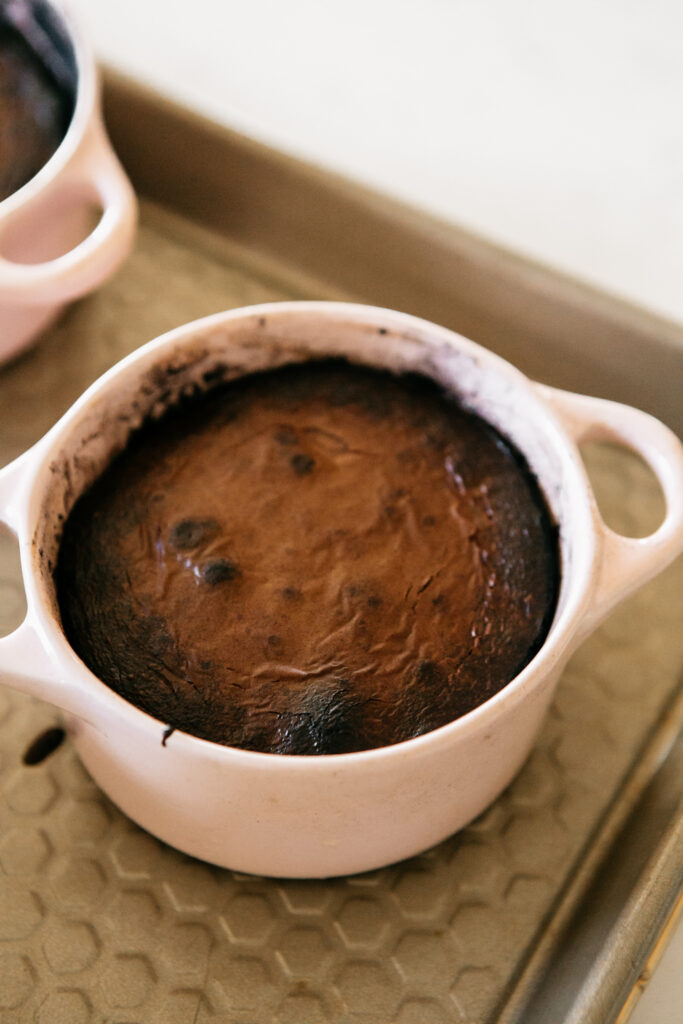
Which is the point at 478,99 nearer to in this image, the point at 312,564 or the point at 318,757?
the point at 312,564

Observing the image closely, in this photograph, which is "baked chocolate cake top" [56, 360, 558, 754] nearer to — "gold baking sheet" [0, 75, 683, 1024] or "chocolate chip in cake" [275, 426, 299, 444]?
"chocolate chip in cake" [275, 426, 299, 444]

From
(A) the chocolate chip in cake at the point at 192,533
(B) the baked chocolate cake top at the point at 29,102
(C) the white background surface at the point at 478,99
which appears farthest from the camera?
(C) the white background surface at the point at 478,99

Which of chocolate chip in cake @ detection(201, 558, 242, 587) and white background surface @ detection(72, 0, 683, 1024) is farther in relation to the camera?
white background surface @ detection(72, 0, 683, 1024)

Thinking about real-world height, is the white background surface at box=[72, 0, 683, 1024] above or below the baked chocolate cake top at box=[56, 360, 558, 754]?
above

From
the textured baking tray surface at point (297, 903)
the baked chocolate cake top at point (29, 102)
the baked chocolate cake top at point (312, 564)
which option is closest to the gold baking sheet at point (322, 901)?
the textured baking tray surface at point (297, 903)

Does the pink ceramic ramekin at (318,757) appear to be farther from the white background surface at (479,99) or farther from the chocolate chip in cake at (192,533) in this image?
the white background surface at (479,99)

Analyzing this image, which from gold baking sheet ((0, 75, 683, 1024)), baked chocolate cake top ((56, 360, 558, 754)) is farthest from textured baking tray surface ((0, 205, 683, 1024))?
baked chocolate cake top ((56, 360, 558, 754))

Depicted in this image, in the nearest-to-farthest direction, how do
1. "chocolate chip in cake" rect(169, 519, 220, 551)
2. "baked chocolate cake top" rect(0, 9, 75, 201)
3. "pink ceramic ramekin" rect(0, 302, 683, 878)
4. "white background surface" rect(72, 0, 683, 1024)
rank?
"pink ceramic ramekin" rect(0, 302, 683, 878), "chocolate chip in cake" rect(169, 519, 220, 551), "baked chocolate cake top" rect(0, 9, 75, 201), "white background surface" rect(72, 0, 683, 1024)
